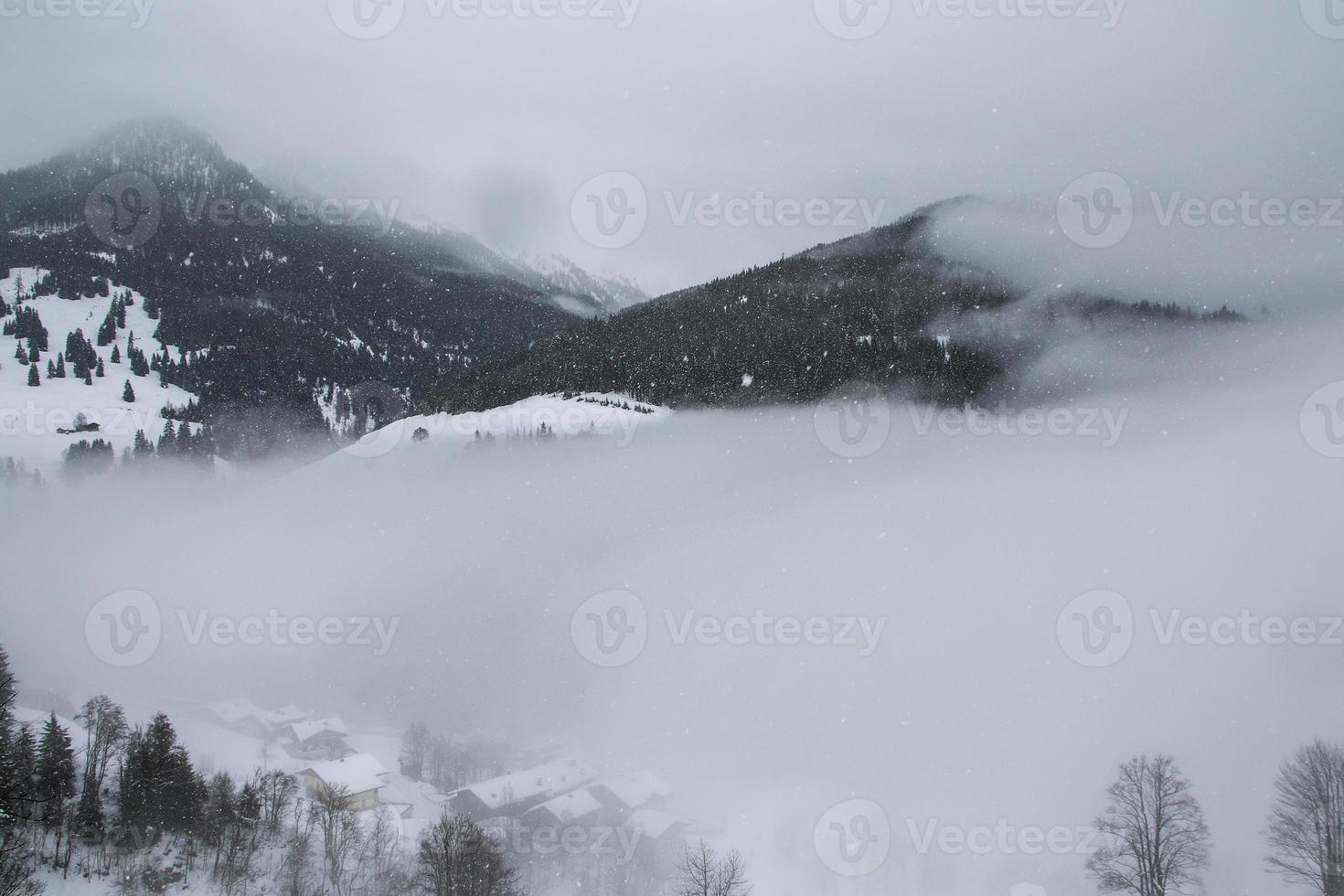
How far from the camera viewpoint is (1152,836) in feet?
77.9

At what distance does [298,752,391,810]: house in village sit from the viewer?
41.0 m

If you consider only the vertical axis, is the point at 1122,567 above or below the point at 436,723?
above

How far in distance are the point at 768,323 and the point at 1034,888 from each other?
94979 mm

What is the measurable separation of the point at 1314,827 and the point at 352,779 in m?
45.6

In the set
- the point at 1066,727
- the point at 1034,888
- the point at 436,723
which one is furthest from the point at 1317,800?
the point at 436,723

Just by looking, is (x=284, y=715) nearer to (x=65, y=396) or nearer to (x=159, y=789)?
(x=159, y=789)

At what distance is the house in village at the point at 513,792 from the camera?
48062 millimetres

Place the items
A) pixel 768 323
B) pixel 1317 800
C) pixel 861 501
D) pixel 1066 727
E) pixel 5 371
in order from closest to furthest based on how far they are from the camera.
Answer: pixel 1317 800 → pixel 1066 727 → pixel 768 323 → pixel 5 371 → pixel 861 501

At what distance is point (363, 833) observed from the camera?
3766 cm

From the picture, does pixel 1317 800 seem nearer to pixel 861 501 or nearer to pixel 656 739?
pixel 656 739

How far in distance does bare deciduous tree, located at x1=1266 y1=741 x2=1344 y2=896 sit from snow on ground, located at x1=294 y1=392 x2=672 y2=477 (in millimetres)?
98208

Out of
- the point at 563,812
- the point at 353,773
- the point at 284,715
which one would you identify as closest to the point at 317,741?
the point at 284,715

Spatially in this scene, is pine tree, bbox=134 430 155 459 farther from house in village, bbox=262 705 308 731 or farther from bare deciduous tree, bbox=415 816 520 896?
bare deciduous tree, bbox=415 816 520 896

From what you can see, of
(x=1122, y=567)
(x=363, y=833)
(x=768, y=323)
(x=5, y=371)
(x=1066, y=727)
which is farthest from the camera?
(x=1122, y=567)
